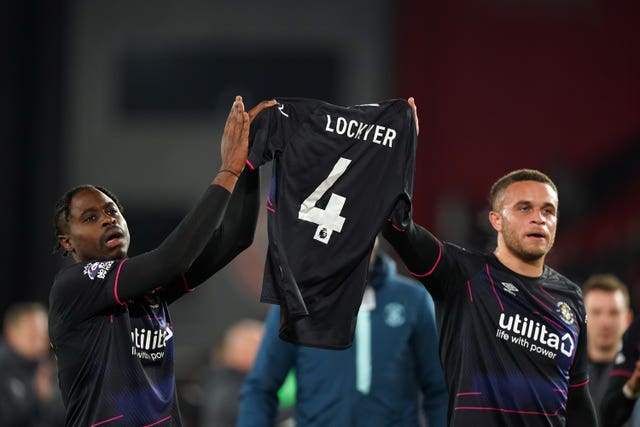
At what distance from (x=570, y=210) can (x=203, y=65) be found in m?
6.11

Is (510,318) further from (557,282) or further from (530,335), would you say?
(557,282)

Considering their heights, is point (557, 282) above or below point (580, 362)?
above

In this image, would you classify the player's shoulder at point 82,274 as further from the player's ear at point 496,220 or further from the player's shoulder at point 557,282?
the player's shoulder at point 557,282

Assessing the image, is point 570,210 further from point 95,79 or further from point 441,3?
point 95,79

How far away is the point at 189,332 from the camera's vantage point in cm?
1539

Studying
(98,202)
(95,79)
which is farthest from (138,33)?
(98,202)

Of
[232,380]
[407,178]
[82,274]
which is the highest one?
[407,178]

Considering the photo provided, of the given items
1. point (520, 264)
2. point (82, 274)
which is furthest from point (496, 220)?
point (82, 274)

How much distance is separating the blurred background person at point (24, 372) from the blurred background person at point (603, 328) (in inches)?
181

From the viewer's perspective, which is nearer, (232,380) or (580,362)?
(580,362)

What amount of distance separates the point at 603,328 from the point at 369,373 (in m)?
1.73

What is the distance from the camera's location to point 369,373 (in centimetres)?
459

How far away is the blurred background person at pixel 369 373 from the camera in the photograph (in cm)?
456

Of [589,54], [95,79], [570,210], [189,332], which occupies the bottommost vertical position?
[189,332]
